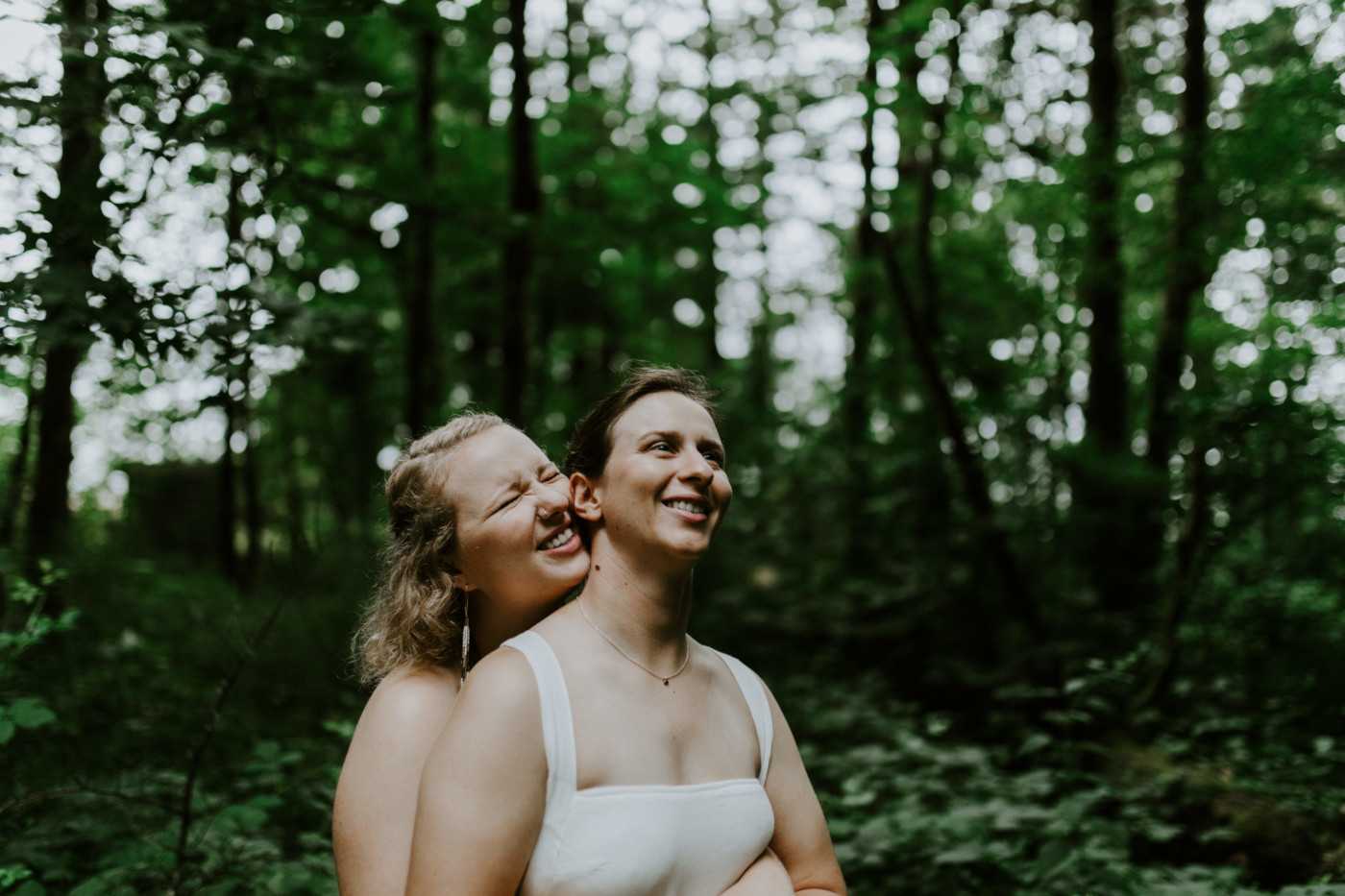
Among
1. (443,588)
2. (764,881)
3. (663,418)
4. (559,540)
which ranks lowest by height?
(764,881)

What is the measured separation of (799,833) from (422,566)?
107 centimetres

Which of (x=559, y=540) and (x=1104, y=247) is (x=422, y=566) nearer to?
(x=559, y=540)

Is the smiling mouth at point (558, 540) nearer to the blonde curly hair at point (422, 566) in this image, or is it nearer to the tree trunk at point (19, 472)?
the blonde curly hair at point (422, 566)

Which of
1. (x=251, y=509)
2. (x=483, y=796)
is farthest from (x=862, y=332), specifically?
(x=483, y=796)

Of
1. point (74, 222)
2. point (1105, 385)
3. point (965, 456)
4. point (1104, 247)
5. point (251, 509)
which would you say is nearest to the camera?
point (74, 222)

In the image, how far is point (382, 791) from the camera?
1810mm

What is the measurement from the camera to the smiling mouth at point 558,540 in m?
2.03

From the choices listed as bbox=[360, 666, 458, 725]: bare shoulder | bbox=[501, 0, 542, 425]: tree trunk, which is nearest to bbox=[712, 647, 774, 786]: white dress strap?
bbox=[360, 666, 458, 725]: bare shoulder

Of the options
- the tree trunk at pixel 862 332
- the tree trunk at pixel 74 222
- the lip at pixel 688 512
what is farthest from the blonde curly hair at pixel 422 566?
the tree trunk at pixel 862 332

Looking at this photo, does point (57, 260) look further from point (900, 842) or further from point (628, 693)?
point (900, 842)

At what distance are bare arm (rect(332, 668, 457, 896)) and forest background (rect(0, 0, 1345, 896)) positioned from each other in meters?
0.57

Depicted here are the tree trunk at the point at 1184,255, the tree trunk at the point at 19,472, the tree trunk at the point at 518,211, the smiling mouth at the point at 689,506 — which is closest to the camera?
the smiling mouth at the point at 689,506

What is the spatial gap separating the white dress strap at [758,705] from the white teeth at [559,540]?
1.53 feet

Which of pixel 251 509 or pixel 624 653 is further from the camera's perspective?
pixel 251 509
